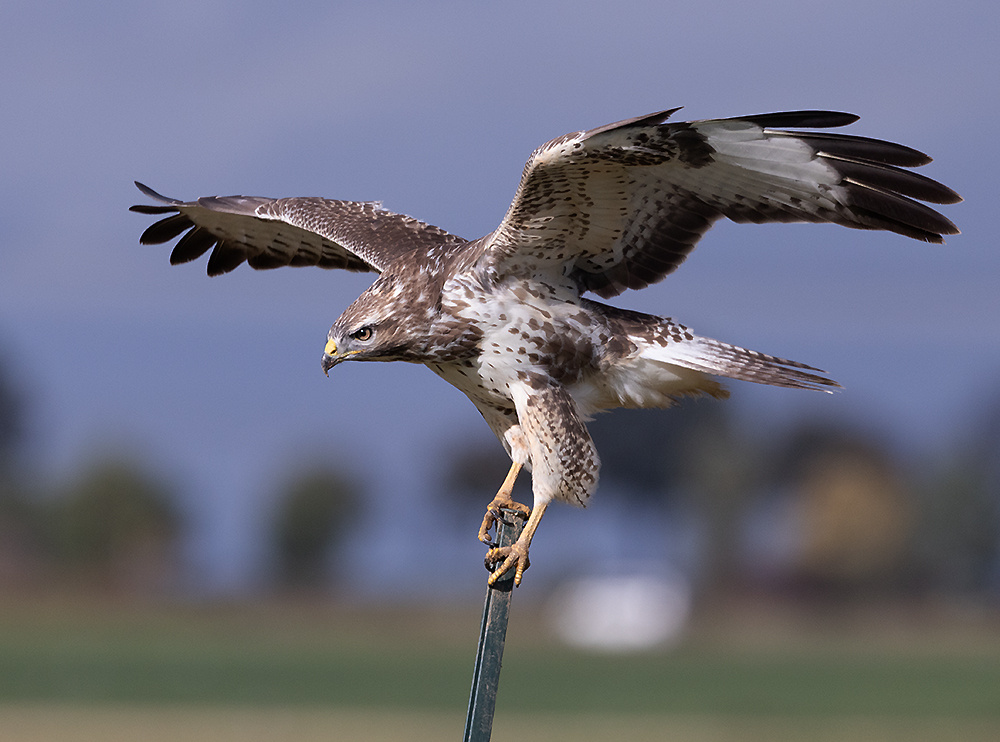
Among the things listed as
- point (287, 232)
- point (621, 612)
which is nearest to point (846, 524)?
point (621, 612)

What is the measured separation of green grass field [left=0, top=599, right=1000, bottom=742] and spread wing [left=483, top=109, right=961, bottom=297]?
2825cm

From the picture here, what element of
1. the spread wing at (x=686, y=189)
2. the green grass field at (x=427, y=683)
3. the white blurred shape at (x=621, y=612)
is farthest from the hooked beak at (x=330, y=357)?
the white blurred shape at (x=621, y=612)

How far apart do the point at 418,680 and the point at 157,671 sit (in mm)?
11264

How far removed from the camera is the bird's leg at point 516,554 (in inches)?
268

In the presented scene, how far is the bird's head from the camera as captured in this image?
717 cm

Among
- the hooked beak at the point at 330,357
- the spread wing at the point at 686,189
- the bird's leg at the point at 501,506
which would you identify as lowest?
the bird's leg at the point at 501,506

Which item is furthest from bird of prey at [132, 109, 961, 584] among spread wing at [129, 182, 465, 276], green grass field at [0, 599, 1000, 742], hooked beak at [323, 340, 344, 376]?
green grass field at [0, 599, 1000, 742]

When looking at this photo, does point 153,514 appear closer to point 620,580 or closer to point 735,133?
point 620,580

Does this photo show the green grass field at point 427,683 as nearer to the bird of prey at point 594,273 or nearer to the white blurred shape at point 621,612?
the white blurred shape at point 621,612

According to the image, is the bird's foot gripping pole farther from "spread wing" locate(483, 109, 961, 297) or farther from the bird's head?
"spread wing" locate(483, 109, 961, 297)

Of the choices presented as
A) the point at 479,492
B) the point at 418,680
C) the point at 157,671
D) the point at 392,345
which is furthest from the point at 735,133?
the point at 479,492

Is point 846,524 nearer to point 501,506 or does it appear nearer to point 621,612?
point 621,612

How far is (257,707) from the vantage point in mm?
42844

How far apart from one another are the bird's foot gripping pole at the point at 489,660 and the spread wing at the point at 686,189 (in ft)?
5.70
